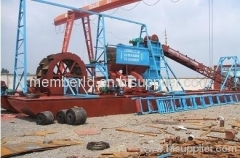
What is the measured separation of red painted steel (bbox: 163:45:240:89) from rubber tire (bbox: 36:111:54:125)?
704cm

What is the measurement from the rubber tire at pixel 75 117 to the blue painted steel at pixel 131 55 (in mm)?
3556

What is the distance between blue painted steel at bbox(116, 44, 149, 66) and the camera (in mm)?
10438

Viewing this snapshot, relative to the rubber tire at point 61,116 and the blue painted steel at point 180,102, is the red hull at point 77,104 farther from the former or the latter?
the blue painted steel at point 180,102

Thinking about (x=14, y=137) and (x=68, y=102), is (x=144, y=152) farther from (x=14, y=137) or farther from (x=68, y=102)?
(x=68, y=102)

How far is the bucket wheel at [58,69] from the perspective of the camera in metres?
9.07

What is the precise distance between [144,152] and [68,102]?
4.37 m

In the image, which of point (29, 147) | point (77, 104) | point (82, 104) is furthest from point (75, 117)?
point (29, 147)

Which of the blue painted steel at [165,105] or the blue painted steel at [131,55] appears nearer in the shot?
the blue painted steel at [165,105]

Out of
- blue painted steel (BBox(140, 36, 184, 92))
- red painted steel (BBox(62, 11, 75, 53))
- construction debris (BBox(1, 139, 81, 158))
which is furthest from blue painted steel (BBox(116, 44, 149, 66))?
red painted steel (BBox(62, 11, 75, 53))

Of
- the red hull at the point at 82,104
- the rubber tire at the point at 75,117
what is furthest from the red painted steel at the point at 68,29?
the rubber tire at the point at 75,117

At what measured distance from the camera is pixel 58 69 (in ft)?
31.9

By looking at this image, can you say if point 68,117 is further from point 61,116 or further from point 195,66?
point 195,66

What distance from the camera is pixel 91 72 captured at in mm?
11070

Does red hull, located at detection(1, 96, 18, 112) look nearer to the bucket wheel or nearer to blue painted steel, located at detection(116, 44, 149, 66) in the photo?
the bucket wheel
